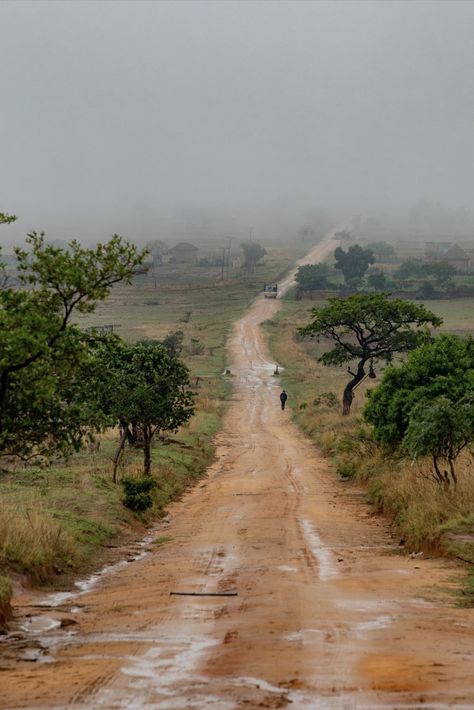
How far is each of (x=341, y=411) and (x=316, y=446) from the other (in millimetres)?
8868

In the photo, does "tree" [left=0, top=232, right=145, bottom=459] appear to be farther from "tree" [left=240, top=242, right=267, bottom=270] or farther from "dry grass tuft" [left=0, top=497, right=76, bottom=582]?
"tree" [left=240, top=242, right=267, bottom=270]

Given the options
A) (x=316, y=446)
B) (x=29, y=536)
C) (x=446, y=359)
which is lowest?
(x=316, y=446)

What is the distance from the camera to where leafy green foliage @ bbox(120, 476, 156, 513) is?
2264 cm

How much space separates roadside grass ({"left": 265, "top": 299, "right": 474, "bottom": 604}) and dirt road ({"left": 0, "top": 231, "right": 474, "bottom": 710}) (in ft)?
2.27

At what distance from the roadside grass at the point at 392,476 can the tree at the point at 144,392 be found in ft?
22.4

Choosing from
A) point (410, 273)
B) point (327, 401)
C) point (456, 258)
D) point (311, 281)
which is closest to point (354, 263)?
A: point (410, 273)

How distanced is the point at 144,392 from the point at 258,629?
1655cm

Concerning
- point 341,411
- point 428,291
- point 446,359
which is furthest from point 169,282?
point 446,359

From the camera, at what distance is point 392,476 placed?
2486cm

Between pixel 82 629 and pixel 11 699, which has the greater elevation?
pixel 11 699

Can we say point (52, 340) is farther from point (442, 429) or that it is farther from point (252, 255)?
point (252, 255)

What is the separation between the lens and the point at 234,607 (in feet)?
39.4

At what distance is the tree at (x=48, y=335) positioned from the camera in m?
11.9

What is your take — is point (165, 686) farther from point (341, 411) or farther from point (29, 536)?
point (341, 411)
